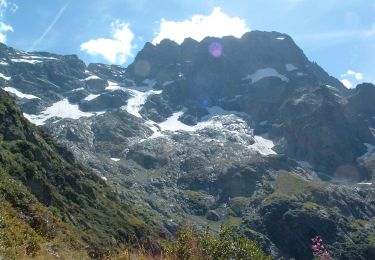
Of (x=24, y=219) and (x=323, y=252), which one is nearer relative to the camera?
(x=323, y=252)

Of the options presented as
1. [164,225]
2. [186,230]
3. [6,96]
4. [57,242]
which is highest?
[6,96]

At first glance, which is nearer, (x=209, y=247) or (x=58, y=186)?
(x=209, y=247)

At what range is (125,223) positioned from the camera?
11919 cm

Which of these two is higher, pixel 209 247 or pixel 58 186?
pixel 209 247

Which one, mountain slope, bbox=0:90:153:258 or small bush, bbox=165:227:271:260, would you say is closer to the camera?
small bush, bbox=165:227:271:260

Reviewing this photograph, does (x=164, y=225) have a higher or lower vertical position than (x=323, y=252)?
lower

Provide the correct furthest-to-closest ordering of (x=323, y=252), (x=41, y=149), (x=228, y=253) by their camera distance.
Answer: (x=41, y=149), (x=228, y=253), (x=323, y=252)

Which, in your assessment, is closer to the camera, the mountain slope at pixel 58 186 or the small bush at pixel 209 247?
the small bush at pixel 209 247

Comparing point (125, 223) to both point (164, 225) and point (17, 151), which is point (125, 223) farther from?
point (164, 225)

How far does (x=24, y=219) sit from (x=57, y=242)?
2.54 m

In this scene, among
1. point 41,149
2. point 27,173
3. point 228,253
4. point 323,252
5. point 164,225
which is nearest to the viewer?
point 323,252

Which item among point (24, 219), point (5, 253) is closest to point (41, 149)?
point (24, 219)

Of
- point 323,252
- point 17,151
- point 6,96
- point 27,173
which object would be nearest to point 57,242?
point 323,252

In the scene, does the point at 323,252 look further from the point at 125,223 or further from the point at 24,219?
the point at 125,223
